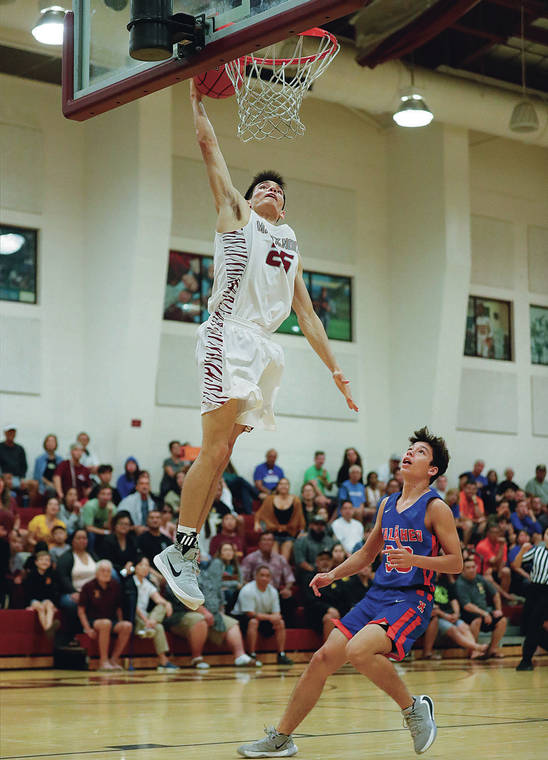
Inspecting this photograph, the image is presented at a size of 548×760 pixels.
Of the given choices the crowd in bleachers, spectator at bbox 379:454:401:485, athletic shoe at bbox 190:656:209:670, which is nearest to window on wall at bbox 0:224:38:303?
the crowd in bleachers

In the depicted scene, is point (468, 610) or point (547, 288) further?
point (547, 288)

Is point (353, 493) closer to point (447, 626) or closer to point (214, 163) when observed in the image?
point (447, 626)

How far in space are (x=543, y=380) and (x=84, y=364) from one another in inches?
453

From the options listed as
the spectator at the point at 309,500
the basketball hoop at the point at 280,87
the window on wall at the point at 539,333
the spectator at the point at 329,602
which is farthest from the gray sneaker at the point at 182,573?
the window on wall at the point at 539,333

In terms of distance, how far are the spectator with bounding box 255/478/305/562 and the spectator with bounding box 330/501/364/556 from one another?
2.33 ft

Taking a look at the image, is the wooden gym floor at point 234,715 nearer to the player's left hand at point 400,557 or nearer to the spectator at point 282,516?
the player's left hand at point 400,557

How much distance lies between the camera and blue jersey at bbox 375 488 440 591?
6879 millimetres

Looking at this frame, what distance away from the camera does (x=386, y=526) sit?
7.04 m

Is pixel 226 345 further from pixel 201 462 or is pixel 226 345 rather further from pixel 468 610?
pixel 468 610

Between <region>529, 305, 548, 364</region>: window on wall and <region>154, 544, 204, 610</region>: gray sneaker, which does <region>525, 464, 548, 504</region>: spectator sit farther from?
<region>154, 544, 204, 610</region>: gray sneaker

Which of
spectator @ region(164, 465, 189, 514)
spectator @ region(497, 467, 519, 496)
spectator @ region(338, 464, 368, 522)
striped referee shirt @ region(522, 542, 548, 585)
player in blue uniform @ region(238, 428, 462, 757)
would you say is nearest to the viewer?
player in blue uniform @ region(238, 428, 462, 757)

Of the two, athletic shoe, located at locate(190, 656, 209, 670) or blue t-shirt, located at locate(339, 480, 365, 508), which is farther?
blue t-shirt, located at locate(339, 480, 365, 508)

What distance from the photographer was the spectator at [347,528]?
18031mm

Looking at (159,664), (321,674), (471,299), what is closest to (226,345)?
(321,674)
